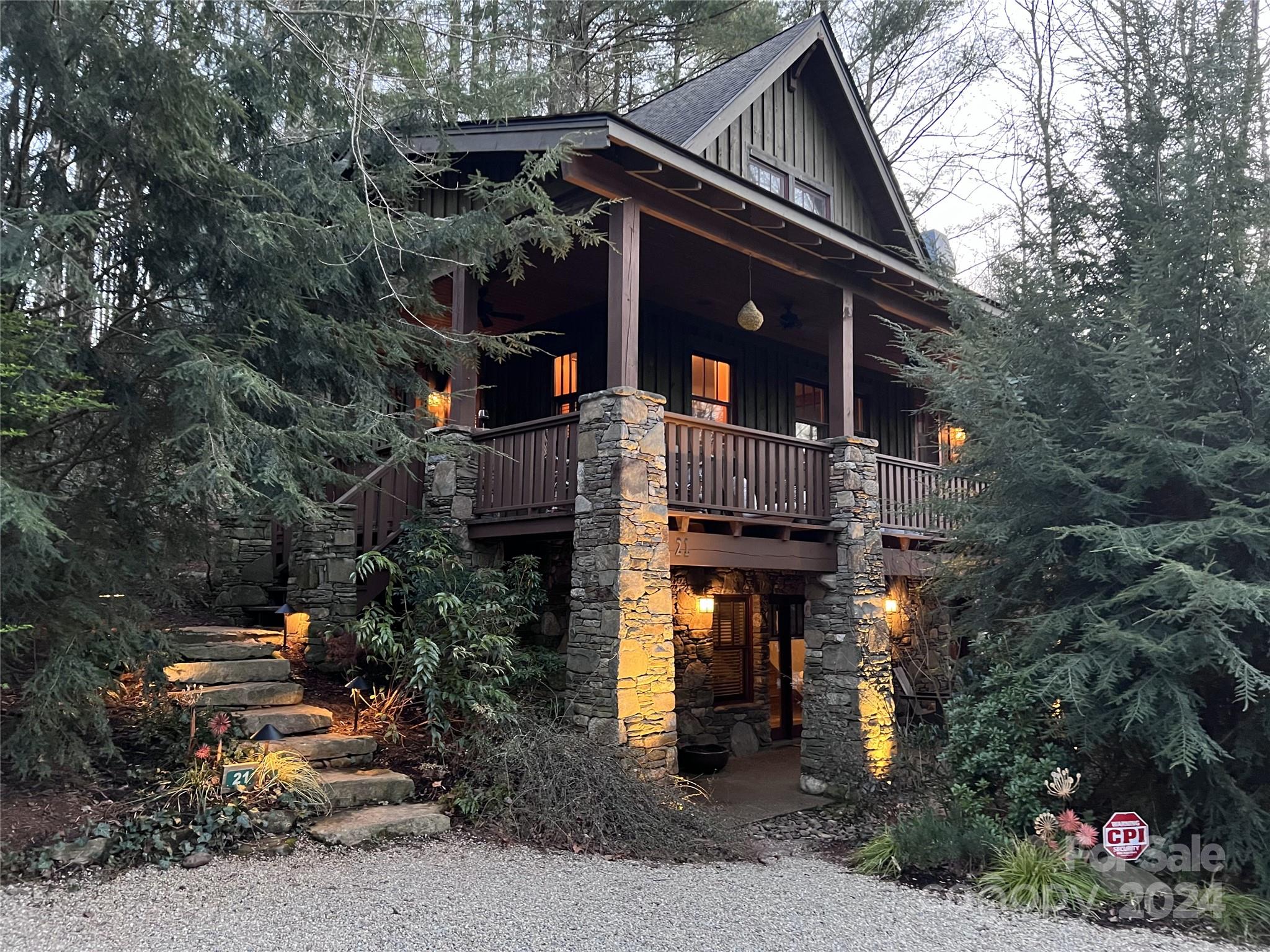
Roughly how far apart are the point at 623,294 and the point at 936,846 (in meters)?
5.08

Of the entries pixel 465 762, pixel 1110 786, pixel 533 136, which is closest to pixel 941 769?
pixel 1110 786

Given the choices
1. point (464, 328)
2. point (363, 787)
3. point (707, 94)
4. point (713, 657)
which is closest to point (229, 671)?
point (363, 787)

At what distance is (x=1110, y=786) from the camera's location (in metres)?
6.16

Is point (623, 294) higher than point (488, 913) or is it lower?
higher

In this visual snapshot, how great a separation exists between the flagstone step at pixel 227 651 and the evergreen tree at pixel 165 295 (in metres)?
1.31

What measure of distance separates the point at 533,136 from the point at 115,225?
3654mm

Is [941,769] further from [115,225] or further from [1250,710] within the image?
[115,225]

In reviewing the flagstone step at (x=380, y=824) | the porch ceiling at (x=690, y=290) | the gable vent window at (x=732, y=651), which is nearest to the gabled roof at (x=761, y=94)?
the porch ceiling at (x=690, y=290)

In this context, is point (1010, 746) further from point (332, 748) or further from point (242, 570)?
point (242, 570)

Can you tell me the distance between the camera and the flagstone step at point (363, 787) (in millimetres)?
6418

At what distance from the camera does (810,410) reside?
1380cm

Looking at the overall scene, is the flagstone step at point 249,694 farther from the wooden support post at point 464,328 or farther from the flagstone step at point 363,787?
the wooden support post at point 464,328

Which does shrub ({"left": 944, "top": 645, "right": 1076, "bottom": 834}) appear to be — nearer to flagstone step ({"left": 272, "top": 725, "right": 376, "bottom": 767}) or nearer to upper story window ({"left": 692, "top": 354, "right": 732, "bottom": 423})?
flagstone step ({"left": 272, "top": 725, "right": 376, "bottom": 767})

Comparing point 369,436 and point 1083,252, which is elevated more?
point 1083,252
